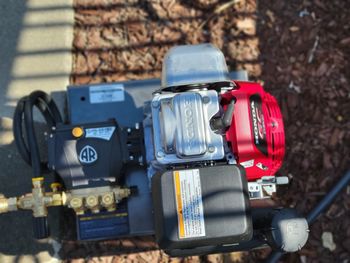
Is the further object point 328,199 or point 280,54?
point 280,54

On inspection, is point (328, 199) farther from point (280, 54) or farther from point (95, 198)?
point (95, 198)

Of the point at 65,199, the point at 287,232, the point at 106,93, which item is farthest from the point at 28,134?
the point at 287,232

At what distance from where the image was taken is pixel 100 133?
6.29 ft

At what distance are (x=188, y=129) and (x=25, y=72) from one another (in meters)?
1.17

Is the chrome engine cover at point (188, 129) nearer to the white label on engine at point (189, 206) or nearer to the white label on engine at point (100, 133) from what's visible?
the white label on engine at point (189, 206)

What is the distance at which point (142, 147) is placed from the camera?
1.94m

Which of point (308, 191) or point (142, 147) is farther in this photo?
point (308, 191)

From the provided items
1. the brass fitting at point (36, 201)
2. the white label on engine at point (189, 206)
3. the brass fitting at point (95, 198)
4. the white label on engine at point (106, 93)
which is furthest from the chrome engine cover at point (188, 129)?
the white label on engine at point (106, 93)

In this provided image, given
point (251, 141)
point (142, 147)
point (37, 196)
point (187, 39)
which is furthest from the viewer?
point (187, 39)

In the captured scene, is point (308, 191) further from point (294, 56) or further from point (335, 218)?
point (294, 56)

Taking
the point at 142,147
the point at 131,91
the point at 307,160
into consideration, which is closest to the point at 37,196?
the point at 142,147

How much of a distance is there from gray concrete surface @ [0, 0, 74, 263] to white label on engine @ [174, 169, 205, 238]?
946mm

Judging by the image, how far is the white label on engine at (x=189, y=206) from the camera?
1.51 meters

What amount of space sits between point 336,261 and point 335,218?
8.4 inches
